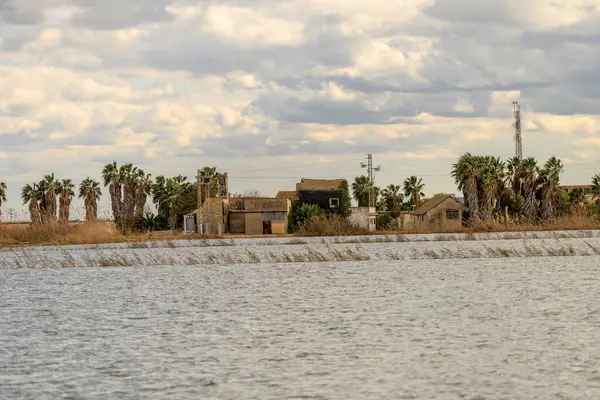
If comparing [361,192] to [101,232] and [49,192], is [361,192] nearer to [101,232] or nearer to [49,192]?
[49,192]

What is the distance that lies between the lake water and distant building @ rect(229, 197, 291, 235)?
67378 millimetres

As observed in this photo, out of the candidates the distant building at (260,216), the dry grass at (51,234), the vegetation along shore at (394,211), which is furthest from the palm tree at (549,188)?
the dry grass at (51,234)

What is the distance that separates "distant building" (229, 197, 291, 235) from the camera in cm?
11056

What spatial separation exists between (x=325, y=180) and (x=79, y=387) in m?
112

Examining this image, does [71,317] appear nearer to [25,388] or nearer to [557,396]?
[25,388]

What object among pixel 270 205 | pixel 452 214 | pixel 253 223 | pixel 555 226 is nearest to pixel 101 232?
pixel 270 205

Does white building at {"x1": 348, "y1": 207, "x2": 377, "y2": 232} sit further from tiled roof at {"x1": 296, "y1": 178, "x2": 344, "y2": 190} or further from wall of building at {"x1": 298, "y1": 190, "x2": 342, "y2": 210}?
tiled roof at {"x1": 296, "y1": 178, "x2": 344, "y2": 190}

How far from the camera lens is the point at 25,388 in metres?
16.8

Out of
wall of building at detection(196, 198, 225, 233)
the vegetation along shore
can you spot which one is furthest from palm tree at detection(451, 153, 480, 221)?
wall of building at detection(196, 198, 225, 233)

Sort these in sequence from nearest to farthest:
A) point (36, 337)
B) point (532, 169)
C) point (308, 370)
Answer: point (308, 370), point (36, 337), point (532, 169)

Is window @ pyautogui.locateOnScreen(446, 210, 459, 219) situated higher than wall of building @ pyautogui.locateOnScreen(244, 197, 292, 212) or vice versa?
wall of building @ pyautogui.locateOnScreen(244, 197, 292, 212)

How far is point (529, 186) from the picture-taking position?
365ft

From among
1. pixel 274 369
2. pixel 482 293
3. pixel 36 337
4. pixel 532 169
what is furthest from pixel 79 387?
pixel 532 169

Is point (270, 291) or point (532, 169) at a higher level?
point (532, 169)
